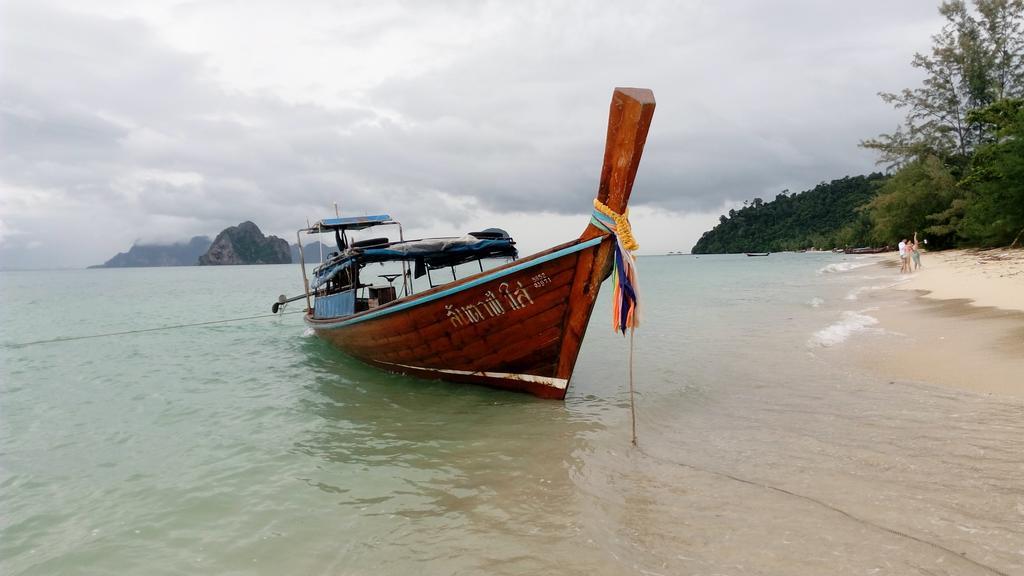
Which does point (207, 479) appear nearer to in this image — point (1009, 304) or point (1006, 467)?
point (1006, 467)

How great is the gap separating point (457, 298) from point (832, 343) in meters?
7.36

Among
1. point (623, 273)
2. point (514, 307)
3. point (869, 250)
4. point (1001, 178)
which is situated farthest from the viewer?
point (869, 250)

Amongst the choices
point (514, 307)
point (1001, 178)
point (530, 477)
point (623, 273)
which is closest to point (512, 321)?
point (514, 307)

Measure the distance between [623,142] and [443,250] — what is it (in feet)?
12.7

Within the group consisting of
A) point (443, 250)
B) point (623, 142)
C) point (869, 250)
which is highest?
point (623, 142)

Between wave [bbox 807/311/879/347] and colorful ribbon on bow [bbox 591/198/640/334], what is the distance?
6.13 meters

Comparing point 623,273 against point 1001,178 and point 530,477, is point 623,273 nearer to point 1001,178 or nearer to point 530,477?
point 530,477

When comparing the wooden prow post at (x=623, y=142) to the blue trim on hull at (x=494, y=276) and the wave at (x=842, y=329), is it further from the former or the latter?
the wave at (x=842, y=329)

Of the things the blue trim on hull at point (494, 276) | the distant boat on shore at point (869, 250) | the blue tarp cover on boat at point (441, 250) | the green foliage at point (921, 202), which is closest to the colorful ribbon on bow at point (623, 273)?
the blue trim on hull at point (494, 276)

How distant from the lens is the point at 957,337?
28.7 feet

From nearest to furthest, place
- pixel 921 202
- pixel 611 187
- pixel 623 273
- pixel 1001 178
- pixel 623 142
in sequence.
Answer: pixel 623 273
pixel 623 142
pixel 611 187
pixel 1001 178
pixel 921 202

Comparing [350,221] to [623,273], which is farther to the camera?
[350,221]

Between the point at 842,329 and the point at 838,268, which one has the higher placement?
the point at 838,268

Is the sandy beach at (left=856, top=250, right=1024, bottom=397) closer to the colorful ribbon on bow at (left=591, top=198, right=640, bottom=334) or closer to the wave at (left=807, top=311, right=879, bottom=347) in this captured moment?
the wave at (left=807, top=311, right=879, bottom=347)
